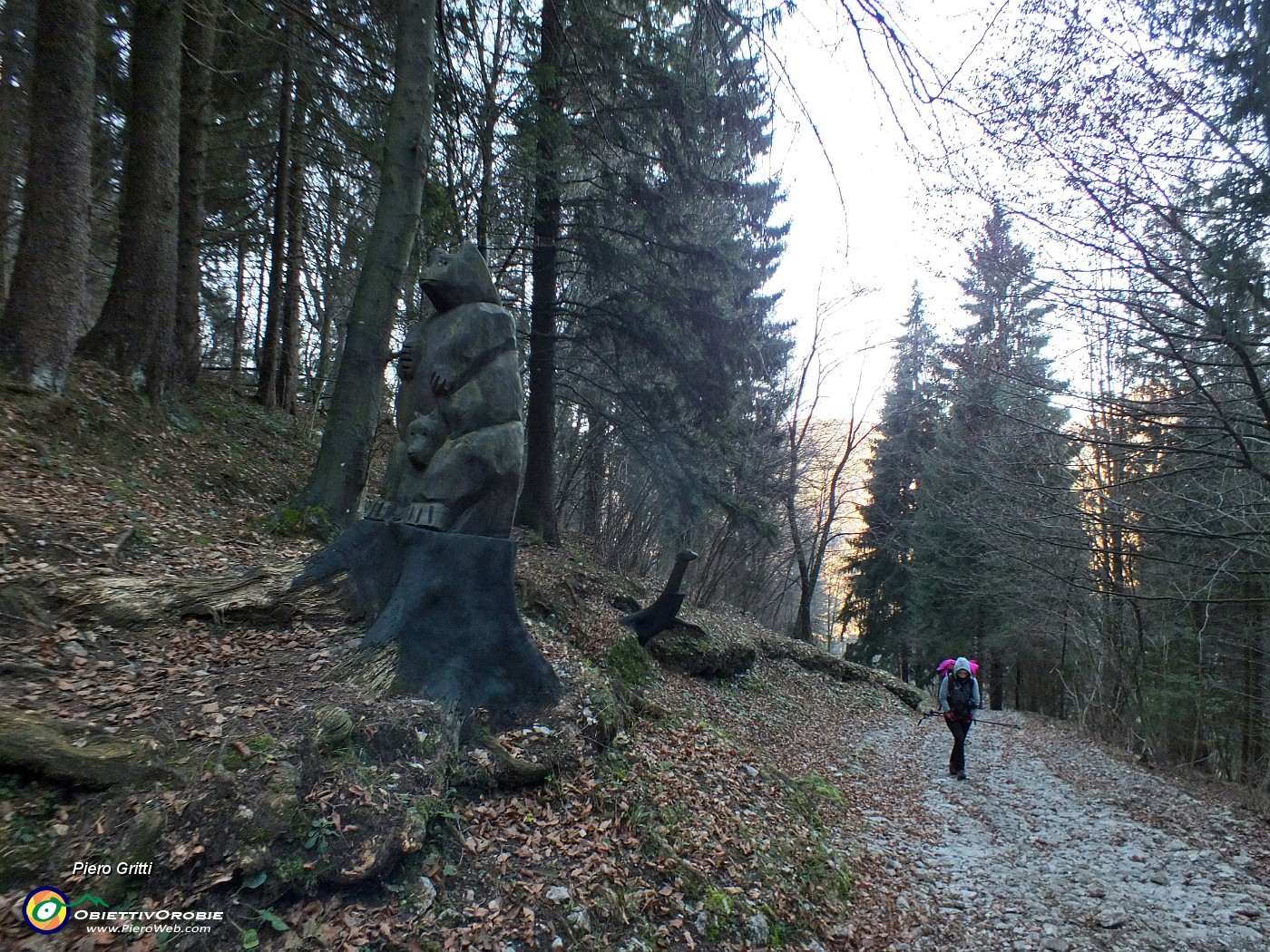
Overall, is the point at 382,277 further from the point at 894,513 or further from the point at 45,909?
the point at 894,513

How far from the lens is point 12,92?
27.2ft

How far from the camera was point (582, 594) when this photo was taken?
10102mm

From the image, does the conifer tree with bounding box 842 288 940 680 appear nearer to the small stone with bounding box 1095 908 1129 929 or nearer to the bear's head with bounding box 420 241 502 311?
the small stone with bounding box 1095 908 1129 929

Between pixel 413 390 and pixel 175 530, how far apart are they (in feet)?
8.53

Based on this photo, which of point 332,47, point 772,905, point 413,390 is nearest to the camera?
point 772,905

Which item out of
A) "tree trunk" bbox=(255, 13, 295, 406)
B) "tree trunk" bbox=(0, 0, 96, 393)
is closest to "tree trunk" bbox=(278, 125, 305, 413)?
"tree trunk" bbox=(255, 13, 295, 406)

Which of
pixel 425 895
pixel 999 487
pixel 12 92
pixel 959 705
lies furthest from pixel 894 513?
pixel 12 92

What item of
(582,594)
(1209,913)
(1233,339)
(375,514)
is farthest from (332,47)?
(1209,913)

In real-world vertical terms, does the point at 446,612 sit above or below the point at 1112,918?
above

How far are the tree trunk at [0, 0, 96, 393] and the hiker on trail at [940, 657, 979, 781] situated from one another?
11201 millimetres

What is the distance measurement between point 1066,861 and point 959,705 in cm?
312

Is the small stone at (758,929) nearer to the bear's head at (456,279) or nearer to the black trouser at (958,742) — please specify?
the bear's head at (456,279)

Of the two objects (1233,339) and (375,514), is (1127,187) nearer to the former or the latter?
(1233,339)

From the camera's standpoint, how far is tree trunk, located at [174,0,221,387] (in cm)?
883
